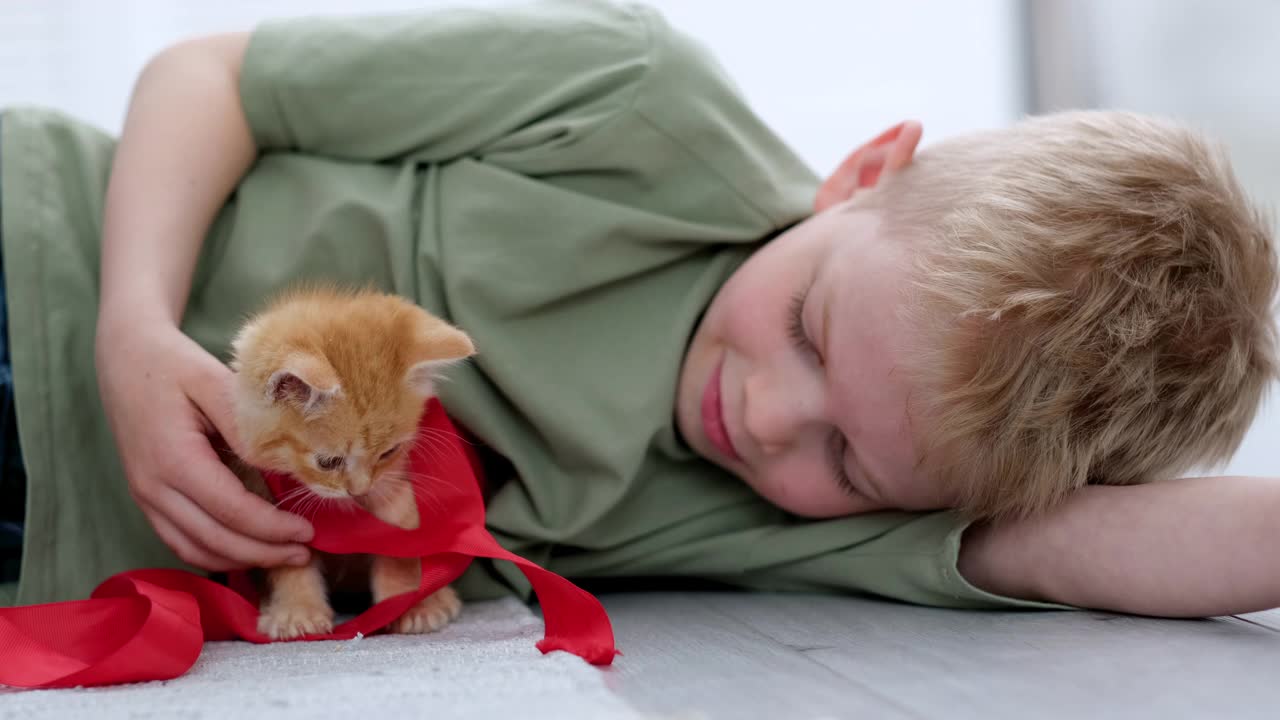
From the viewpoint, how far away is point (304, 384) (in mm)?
731

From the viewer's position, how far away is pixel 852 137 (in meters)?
1.99

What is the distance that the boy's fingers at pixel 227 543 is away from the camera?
81 cm

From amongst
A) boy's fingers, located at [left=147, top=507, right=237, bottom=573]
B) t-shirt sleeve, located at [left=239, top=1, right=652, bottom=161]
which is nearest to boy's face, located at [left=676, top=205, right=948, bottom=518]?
t-shirt sleeve, located at [left=239, top=1, right=652, bottom=161]

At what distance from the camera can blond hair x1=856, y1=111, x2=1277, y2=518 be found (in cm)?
83

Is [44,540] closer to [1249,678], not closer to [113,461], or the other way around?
[113,461]

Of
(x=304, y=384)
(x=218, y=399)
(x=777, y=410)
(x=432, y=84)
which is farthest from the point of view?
(x=432, y=84)

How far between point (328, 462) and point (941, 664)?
0.46 m

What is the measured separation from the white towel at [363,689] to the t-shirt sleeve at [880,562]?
36cm

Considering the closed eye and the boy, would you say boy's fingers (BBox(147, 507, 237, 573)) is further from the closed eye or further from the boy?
the closed eye

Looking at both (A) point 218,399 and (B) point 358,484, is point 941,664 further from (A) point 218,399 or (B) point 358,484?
(A) point 218,399

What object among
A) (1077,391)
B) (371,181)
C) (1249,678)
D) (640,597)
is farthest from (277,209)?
(1249,678)

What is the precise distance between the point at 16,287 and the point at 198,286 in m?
0.16

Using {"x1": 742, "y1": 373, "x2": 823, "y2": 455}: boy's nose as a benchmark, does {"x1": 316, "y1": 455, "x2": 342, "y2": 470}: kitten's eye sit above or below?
below

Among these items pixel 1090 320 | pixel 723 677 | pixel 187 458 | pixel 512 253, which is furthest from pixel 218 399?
pixel 1090 320
